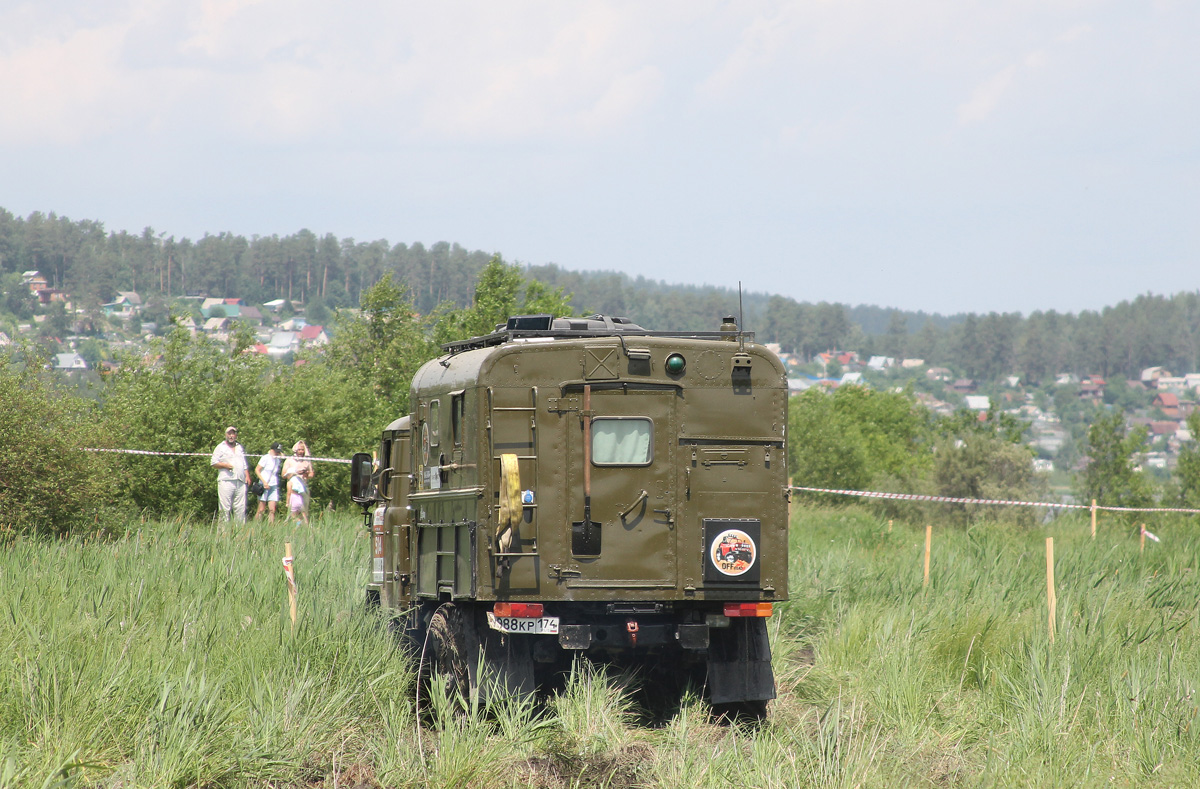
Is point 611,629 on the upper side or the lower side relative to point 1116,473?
upper

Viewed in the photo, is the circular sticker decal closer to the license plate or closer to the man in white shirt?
the license plate

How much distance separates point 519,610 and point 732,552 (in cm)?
155

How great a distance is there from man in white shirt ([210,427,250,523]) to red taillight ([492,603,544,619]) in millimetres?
11833

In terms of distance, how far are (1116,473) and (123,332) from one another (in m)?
155

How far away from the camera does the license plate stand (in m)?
8.49

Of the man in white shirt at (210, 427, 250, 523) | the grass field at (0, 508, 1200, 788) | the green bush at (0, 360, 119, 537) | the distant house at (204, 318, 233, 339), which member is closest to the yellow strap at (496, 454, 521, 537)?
the grass field at (0, 508, 1200, 788)

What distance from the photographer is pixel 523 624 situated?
28.0ft

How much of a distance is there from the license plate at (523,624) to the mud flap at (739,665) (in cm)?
122

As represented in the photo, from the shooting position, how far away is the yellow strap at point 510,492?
834cm

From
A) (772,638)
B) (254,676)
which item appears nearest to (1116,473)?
(772,638)

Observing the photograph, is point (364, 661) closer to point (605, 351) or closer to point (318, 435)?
point (605, 351)

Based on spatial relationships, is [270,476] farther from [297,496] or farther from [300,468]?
[297,496]

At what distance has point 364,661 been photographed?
8.83 metres

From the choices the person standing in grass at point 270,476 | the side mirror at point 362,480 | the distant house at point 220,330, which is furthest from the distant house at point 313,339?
the side mirror at point 362,480
